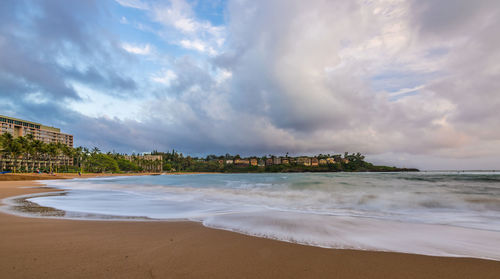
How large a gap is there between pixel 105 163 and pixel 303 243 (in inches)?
4411

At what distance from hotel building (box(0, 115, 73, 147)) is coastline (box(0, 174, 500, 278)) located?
464 ft

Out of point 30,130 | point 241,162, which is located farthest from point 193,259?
point 241,162

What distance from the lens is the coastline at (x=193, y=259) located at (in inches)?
105

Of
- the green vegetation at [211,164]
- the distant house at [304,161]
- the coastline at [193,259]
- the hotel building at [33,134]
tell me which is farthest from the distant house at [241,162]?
the coastline at [193,259]

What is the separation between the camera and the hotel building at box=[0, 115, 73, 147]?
4224 inches

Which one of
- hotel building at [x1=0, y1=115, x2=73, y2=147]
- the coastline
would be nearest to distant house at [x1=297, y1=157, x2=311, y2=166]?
hotel building at [x1=0, y1=115, x2=73, y2=147]

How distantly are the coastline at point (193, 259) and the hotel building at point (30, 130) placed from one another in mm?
141392

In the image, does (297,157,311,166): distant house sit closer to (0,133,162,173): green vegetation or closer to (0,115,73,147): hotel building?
(0,133,162,173): green vegetation

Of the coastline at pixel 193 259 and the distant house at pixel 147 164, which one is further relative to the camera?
the distant house at pixel 147 164

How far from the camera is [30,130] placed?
394 ft

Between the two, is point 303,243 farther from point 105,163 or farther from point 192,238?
point 105,163

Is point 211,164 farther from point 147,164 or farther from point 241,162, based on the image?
point 147,164

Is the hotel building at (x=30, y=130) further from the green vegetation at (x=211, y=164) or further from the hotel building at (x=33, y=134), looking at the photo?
the green vegetation at (x=211, y=164)

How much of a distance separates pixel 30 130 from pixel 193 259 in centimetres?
16387
